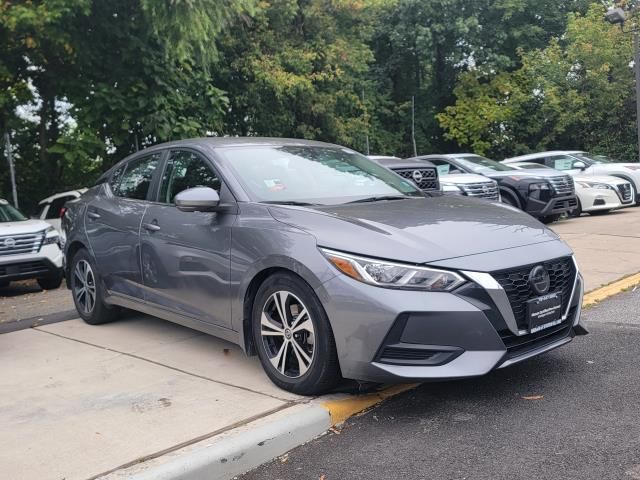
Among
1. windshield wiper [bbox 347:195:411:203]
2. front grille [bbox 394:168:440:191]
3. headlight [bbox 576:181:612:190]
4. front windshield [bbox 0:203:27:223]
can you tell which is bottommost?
headlight [bbox 576:181:612:190]

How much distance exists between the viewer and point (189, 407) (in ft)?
13.1

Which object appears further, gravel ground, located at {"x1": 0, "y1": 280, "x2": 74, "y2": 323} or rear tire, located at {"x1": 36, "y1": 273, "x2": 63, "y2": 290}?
rear tire, located at {"x1": 36, "y1": 273, "x2": 63, "y2": 290}

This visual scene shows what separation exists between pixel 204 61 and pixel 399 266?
11777 millimetres

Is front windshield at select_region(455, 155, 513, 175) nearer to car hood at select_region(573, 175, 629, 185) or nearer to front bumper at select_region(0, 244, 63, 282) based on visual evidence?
car hood at select_region(573, 175, 629, 185)

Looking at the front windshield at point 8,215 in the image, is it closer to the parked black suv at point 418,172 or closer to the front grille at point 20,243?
the front grille at point 20,243

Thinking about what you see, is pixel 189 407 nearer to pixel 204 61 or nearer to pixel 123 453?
pixel 123 453

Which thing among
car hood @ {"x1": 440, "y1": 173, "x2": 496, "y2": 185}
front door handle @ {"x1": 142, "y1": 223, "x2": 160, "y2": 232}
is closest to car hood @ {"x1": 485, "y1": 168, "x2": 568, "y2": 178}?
car hood @ {"x1": 440, "y1": 173, "x2": 496, "y2": 185}

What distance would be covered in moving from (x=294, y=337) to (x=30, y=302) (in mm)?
A: 5423

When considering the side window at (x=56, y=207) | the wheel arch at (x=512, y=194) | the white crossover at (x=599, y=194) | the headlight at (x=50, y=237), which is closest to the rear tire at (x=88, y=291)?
the headlight at (x=50, y=237)

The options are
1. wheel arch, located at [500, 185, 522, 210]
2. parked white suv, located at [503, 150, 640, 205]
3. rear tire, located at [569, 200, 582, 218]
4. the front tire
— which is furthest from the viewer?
parked white suv, located at [503, 150, 640, 205]

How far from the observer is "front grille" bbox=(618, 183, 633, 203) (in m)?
14.6

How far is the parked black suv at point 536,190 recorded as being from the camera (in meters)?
12.8

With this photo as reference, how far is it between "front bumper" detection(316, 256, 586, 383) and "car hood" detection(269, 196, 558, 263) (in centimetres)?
23

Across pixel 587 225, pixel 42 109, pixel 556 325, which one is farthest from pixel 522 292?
pixel 42 109
